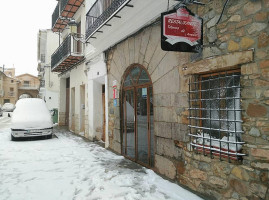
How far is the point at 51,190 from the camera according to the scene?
4.02 metres

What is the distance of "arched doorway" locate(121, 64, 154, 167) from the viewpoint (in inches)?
207

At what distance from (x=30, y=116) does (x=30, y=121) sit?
1.67 feet

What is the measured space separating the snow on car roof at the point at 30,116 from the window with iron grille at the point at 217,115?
7.49m

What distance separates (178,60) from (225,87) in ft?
3.90

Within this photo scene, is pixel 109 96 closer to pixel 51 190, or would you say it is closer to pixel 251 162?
pixel 51 190

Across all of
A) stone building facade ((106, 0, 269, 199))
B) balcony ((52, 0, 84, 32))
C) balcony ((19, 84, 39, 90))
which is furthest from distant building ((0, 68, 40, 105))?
stone building facade ((106, 0, 269, 199))

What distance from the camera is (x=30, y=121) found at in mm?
9227

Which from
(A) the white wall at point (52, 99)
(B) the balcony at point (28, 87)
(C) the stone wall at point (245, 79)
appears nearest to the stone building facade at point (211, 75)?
(C) the stone wall at point (245, 79)

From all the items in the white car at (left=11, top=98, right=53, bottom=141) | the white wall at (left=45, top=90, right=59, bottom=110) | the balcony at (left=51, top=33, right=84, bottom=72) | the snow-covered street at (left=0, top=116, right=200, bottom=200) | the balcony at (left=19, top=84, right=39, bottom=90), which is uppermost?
the balcony at (left=19, top=84, right=39, bottom=90)

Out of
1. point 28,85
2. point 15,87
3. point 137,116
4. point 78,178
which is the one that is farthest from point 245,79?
point 28,85

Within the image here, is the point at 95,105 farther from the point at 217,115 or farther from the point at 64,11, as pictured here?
the point at 217,115

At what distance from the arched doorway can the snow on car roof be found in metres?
4.66

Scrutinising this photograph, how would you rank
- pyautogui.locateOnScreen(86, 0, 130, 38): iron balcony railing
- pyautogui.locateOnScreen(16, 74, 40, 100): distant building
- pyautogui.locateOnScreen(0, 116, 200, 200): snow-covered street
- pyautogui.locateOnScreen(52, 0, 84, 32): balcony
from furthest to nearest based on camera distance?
pyautogui.locateOnScreen(16, 74, 40, 100): distant building < pyautogui.locateOnScreen(52, 0, 84, 32): balcony < pyautogui.locateOnScreen(86, 0, 130, 38): iron balcony railing < pyautogui.locateOnScreen(0, 116, 200, 200): snow-covered street

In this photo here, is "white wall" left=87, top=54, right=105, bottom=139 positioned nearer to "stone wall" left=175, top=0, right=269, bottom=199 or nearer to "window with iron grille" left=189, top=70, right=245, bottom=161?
"window with iron grille" left=189, top=70, right=245, bottom=161
